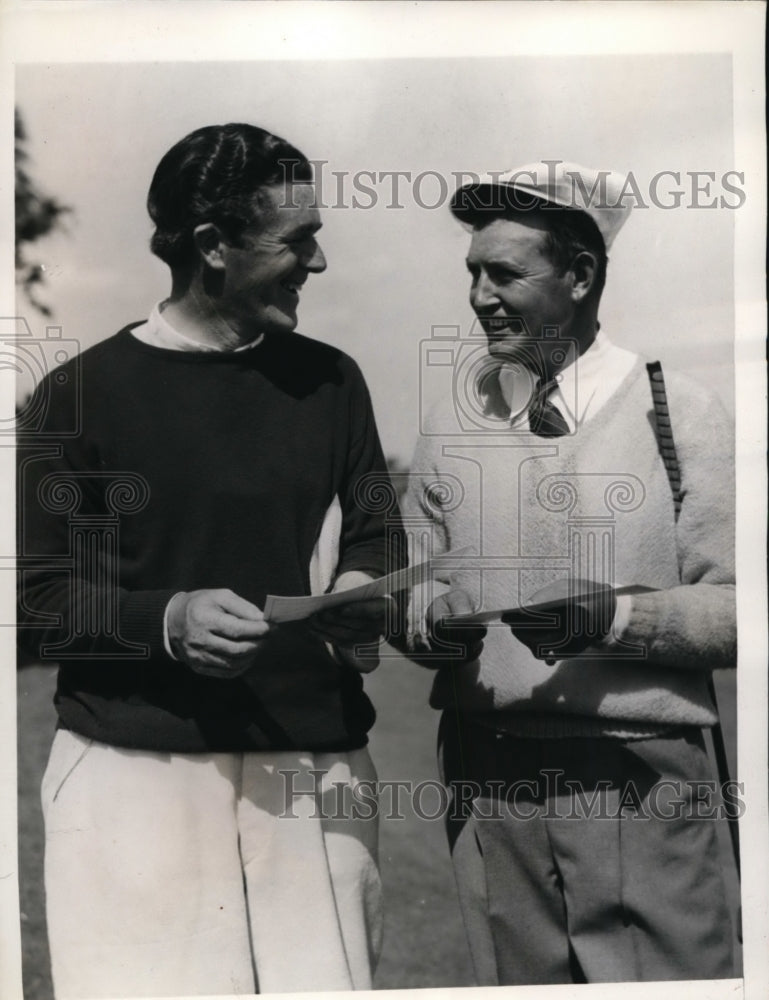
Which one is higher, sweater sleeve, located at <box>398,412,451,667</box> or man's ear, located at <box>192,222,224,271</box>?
man's ear, located at <box>192,222,224,271</box>

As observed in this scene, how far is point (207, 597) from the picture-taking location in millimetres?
2324

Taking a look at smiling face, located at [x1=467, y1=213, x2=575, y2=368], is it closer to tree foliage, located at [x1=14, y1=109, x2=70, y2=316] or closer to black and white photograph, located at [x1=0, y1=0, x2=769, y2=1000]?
black and white photograph, located at [x1=0, y1=0, x2=769, y2=1000]

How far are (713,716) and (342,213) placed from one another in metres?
1.32

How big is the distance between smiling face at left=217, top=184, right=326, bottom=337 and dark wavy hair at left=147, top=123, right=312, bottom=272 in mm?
27

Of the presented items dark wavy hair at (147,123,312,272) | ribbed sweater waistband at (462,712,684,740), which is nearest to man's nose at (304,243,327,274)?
dark wavy hair at (147,123,312,272)

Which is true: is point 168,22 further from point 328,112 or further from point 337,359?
point 337,359

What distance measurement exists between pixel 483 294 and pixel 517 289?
72 mm

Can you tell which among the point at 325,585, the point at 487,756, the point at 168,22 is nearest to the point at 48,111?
the point at 168,22

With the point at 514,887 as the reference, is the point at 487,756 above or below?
above

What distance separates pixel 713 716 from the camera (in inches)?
95.5

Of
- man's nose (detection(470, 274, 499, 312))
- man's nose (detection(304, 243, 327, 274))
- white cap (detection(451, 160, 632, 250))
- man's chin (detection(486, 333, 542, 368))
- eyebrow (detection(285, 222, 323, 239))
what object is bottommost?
man's chin (detection(486, 333, 542, 368))

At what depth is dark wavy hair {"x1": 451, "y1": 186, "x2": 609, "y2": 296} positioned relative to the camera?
7.86 ft

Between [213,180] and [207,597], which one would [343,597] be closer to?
[207,597]

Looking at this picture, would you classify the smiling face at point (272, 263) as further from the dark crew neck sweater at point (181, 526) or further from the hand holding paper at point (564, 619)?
the hand holding paper at point (564, 619)
